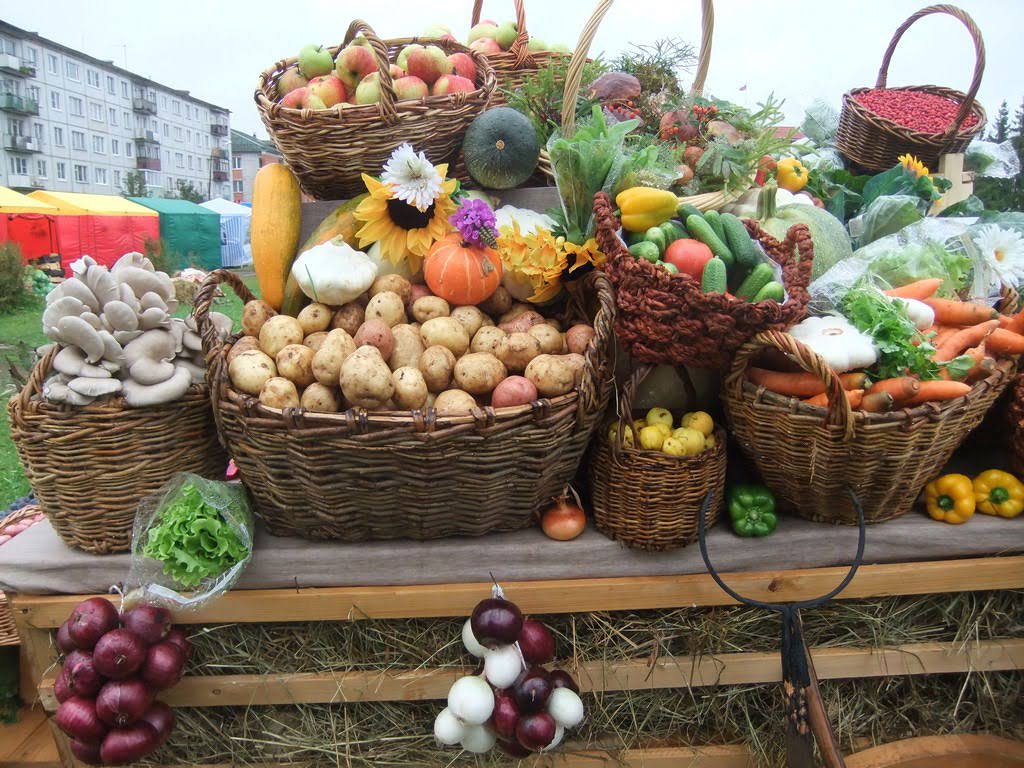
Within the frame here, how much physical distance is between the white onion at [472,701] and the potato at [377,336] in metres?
0.78

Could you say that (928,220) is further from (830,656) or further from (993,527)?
(830,656)

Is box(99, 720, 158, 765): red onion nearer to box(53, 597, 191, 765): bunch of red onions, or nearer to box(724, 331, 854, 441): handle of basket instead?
box(53, 597, 191, 765): bunch of red onions

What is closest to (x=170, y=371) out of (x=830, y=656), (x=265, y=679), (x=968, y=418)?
(x=265, y=679)

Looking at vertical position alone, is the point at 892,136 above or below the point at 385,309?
above

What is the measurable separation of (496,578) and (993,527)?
1.34m

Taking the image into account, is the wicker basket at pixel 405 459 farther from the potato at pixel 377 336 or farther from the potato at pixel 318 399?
the potato at pixel 377 336

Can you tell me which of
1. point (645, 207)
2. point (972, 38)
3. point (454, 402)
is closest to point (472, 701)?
point (454, 402)

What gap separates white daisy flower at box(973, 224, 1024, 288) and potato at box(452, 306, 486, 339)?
61.7 inches

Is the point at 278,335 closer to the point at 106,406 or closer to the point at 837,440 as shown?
the point at 106,406

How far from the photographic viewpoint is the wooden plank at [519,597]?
160cm

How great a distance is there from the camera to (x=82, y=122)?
45.3m

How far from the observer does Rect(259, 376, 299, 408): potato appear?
143cm

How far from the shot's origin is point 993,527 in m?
1.71

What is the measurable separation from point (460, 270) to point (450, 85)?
2.42ft
